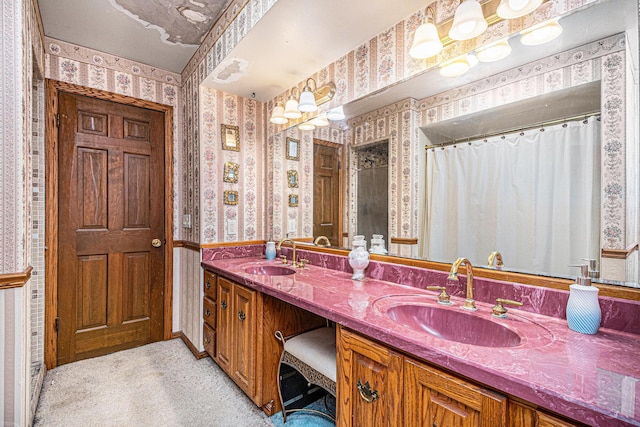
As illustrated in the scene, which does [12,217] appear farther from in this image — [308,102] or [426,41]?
[426,41]

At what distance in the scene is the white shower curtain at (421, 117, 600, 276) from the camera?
1.06 m

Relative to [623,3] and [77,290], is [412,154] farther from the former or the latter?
[77,290]

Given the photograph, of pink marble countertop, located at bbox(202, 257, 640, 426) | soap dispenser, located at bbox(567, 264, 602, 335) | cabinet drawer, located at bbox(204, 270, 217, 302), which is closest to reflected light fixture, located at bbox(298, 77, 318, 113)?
pink marble countertop, located at bbox(202, 257, 640, 426)

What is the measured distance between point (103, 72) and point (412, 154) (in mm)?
2680

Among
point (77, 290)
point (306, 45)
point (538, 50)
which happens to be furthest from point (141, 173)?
point (538, 50)

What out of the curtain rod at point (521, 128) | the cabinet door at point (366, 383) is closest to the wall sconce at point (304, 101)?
the curtain rod at point (521, 128)

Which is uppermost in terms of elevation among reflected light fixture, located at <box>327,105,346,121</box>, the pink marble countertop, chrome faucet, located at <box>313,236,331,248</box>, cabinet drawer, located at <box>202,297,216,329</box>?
reflected light fixture, located at <box>327,105,346,121</box>

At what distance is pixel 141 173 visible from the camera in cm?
275

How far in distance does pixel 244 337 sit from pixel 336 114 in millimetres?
1563

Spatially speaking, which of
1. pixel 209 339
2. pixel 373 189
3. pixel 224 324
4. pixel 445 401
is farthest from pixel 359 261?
pixel 209 339

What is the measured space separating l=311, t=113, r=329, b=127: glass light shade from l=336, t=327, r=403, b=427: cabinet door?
59.3 inches

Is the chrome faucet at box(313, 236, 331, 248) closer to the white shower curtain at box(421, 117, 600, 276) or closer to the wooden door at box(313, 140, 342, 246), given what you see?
the wooden door at box(313, 140, 342, 246)

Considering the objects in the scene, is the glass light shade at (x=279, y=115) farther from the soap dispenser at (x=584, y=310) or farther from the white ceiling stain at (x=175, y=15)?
the soap dispenser at (x=584, y=310)

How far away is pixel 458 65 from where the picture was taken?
54.0 inches
